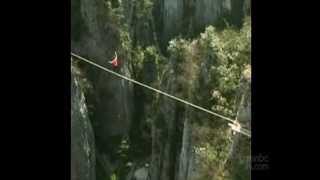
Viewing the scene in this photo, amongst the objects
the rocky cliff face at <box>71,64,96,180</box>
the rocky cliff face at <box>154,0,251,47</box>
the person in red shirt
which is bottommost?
the rocky cliff face at <box>71,64,96,180</box>

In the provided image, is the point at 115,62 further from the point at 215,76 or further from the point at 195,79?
the point at 215,76

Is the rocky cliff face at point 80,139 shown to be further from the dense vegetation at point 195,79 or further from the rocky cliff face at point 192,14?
the rocky cliff face at point 192,14

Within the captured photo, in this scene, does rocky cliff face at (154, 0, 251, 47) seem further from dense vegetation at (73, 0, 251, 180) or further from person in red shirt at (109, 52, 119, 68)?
person in red shirt at (109, 52, 119, 68)

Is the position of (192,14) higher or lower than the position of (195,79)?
higher

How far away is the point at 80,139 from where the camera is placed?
4.57 m

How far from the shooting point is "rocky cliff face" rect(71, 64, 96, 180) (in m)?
4.53

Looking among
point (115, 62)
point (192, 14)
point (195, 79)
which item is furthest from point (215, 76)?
point (115, 62)

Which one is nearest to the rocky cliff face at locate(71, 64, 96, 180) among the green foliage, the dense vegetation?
the dense vegetation
